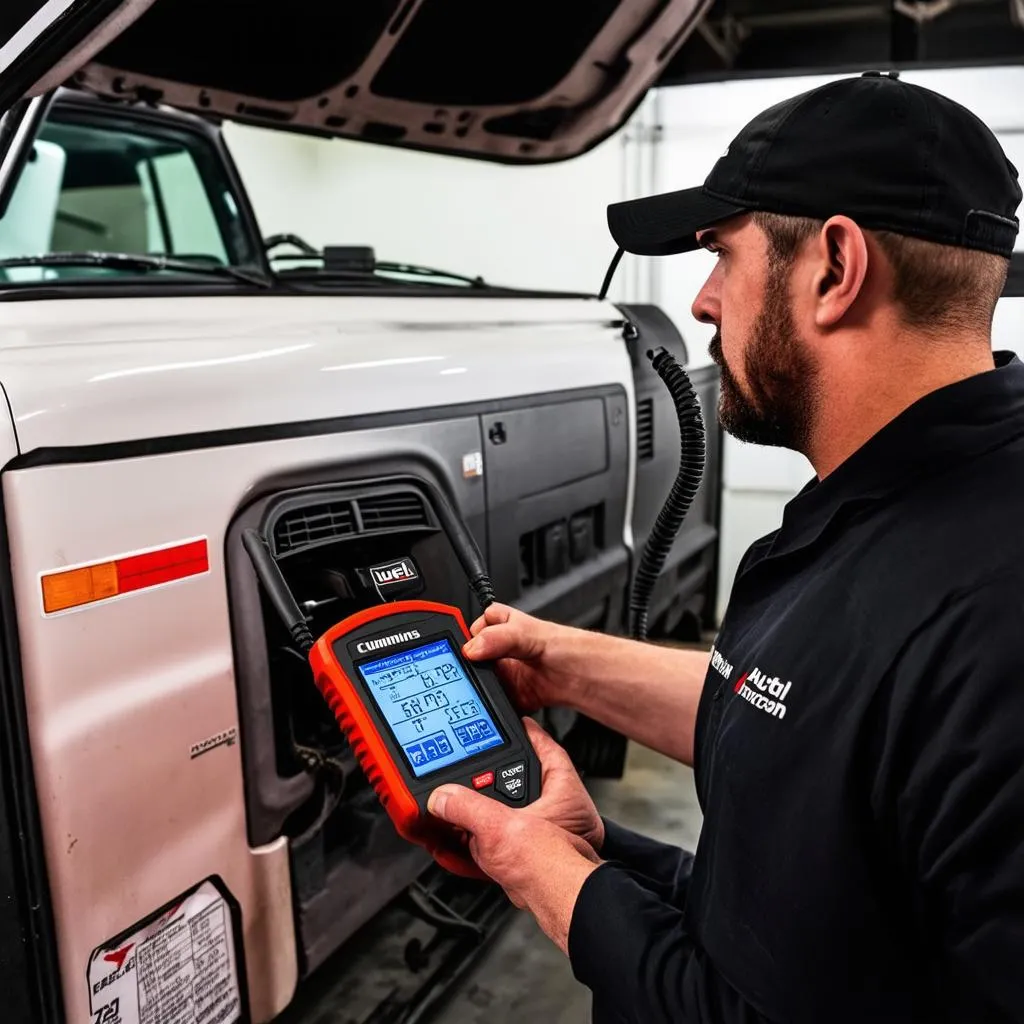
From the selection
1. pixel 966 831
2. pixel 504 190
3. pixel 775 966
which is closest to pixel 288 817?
pixel 775 966

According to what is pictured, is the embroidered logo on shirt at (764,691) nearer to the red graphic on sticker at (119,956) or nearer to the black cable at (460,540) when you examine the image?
the black cable at (460,540)

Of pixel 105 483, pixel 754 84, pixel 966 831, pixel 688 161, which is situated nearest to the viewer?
pixel 966 831

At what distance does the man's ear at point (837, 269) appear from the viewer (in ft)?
3.06

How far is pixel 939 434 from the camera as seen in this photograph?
0.94 metres

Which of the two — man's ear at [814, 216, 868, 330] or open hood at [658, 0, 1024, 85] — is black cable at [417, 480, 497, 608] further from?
open hood at [658, 0, 1024, 85]

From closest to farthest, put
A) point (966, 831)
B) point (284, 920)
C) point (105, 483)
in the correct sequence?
point (966, 831) → point (105, 483) → point (284, 920)

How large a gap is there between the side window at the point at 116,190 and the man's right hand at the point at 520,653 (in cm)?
138

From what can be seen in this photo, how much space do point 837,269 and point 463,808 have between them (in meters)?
0.68

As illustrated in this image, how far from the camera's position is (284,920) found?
5.16 feet

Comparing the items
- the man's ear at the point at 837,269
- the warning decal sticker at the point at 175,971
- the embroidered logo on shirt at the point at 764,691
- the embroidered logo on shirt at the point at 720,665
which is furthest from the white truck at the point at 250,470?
the man's ear at the point at 837,269

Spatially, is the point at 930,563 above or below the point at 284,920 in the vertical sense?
above

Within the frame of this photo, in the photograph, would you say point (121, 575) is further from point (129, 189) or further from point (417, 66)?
point (129, 189)

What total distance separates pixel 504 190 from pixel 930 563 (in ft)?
13.7

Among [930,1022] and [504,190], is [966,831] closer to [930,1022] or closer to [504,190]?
[930,1022]
